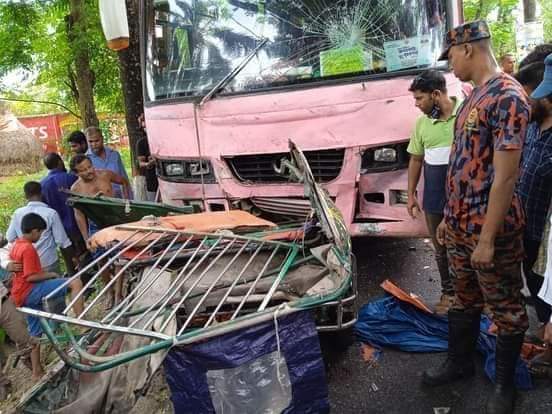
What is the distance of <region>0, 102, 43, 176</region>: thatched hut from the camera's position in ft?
52.4

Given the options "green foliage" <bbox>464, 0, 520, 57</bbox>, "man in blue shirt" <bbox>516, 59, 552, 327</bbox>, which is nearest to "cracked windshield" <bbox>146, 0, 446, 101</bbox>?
"man in blue shirt" <bbox>516, 59, 552, 327</bbox>

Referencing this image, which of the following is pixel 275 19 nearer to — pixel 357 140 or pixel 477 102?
pixel 357 140

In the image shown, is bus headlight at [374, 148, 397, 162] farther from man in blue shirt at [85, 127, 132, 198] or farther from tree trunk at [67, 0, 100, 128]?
tree trunk at [67, 0, 100, 128]

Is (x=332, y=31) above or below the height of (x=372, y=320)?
above

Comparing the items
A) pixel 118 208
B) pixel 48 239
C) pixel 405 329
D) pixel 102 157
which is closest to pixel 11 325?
pixel 48 239

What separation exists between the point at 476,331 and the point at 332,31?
2.36m

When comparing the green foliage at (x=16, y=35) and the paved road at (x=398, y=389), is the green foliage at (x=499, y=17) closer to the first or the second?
the green foliage at (x=16, y=35)

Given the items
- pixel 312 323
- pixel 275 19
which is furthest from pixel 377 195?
pixel 312 323

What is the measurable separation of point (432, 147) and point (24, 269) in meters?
2.98

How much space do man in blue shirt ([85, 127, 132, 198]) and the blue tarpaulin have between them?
118 inches

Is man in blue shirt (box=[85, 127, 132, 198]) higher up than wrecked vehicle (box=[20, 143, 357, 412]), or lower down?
higher up

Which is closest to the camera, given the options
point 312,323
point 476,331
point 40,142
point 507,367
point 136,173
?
point 312,323

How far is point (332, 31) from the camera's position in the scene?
12.5 ft

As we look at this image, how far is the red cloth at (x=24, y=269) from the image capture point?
3.64 m
